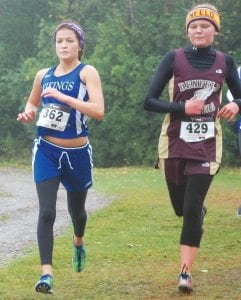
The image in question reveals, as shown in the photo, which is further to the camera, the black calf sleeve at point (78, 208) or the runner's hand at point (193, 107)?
the black calf sleeve at point (78, 208)

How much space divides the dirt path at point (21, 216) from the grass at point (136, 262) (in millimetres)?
358

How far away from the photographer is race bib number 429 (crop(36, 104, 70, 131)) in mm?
6113

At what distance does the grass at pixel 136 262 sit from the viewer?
20.6 ft

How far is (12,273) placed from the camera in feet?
23.7

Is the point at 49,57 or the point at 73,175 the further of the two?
the point at 49,57

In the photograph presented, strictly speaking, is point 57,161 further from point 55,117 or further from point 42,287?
point 42,287

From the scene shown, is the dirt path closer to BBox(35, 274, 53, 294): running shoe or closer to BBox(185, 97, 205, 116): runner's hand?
BBox(35, 274, 53, 294): running shoe

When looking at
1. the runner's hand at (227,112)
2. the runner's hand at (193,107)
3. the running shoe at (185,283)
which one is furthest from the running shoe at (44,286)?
the runner's hand at (227,112)

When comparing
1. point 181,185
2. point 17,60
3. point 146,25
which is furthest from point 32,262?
point 17,60

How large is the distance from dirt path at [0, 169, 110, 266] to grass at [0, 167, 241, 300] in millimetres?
358

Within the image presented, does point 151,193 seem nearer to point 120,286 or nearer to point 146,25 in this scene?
point 120,286

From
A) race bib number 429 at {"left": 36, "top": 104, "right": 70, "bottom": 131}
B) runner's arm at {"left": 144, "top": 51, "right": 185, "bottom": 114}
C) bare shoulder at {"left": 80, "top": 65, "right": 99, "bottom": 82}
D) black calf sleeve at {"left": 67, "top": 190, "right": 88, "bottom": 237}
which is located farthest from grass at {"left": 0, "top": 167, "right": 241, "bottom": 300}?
bare shoulder at {"left": 80, "top": 65, "right": 99, "bottom": 82}

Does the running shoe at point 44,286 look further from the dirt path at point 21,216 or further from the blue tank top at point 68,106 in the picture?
the dirt path at point 21,216

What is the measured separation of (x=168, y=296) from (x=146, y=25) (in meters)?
30.8
